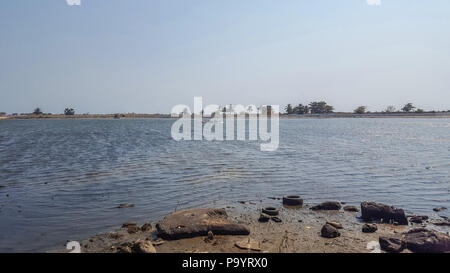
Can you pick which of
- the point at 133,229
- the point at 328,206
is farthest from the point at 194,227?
the point at 328,206

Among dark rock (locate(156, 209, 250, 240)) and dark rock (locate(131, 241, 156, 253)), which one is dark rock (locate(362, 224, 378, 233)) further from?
dark rock (locate(131, 241, 156, 253))

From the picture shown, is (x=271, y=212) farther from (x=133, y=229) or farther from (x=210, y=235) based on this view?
(x=133, y=229)

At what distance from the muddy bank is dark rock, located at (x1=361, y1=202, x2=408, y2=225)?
0.03 m

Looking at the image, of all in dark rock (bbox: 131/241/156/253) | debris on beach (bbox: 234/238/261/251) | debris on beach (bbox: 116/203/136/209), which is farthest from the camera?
debris on beach (bbox: 116/203/136/209)

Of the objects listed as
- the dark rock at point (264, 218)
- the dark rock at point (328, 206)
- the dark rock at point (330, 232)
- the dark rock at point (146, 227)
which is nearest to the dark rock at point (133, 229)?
the dark rock at point (146, 227)

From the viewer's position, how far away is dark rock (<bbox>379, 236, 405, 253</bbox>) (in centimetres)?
741

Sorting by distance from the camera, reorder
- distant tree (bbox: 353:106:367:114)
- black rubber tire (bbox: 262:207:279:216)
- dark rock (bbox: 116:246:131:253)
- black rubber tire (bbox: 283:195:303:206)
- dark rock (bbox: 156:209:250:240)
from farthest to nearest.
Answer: distant tree (bbox: 353:106:367:114), black rubber tire (bbox: 283:195:303:206), black rubber tire (bbox: 262:207:279:216), dark rock (bbox: 156:209:250:240), dark rock (bbox: 116:246:131:253)

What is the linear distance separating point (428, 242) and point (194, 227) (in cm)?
575

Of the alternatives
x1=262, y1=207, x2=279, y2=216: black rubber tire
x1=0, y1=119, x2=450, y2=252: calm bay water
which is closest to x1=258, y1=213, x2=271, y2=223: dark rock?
x1=262, y1=207, x2=279, y2=216: black rubber tire

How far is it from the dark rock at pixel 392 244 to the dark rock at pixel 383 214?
7.28 feet
